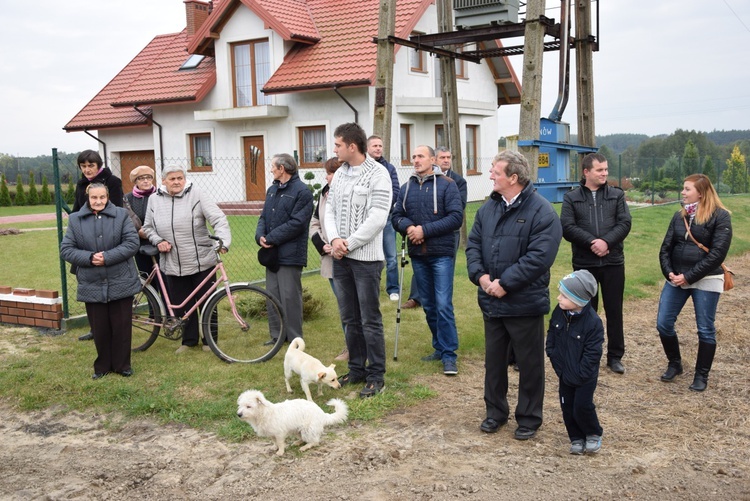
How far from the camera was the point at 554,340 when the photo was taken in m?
4.70

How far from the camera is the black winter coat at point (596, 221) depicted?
6355 mm

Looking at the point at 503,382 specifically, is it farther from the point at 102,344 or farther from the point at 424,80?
the point at 424,80

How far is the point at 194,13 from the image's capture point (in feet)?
91.2

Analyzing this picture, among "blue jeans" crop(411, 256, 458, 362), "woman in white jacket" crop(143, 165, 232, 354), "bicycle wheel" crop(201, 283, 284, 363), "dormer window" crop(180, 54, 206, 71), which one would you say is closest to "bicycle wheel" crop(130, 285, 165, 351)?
"woman in white jacket" crop(143, 165, 232, 354)

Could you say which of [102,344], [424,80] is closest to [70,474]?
[102,344]

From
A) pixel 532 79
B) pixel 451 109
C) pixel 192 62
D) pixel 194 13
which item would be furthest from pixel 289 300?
pixel 194 13

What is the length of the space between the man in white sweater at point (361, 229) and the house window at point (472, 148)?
20.3m

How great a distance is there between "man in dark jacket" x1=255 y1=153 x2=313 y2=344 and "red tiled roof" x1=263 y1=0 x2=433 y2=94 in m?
14.6

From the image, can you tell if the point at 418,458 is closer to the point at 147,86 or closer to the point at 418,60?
the point at 418,60

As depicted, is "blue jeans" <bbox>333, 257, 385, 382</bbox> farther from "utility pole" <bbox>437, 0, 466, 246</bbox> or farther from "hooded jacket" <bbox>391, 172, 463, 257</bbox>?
"utility pole" <bbox>437, 0, 466, 246</bbox>

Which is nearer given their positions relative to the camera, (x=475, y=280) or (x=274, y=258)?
(x=475, y=280)

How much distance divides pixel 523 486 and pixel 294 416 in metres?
1.49

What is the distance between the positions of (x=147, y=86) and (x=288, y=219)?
2146cm

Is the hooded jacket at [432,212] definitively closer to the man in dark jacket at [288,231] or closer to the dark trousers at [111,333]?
the man in dark jacket at [288,231]
